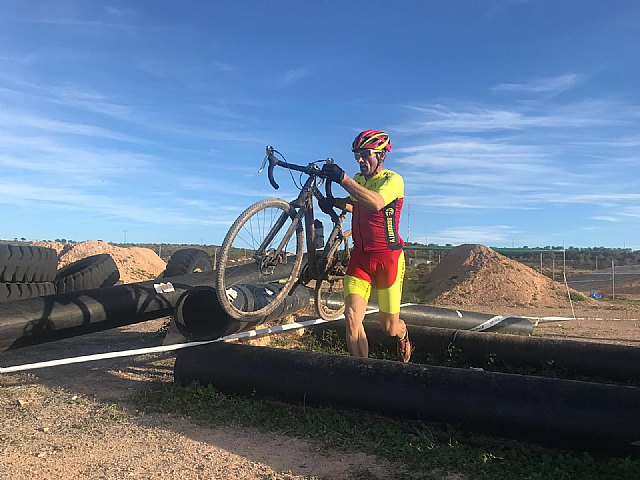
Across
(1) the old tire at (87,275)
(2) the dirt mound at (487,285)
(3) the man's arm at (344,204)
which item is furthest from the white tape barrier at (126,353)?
(2) the dirt mound at (487,285)

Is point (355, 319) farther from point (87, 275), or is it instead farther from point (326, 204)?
point (87, 275)

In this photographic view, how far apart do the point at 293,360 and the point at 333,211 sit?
1.85 metres

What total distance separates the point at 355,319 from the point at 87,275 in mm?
6457

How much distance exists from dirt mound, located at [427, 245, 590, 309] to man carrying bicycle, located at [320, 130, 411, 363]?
13742 mm

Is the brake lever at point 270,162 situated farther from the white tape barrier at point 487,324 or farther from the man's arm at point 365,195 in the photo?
the white tape barrier at point 487,324

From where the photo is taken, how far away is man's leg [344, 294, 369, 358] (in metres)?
5.49

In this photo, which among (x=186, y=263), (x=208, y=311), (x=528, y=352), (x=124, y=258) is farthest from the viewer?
(x=124, y=258)

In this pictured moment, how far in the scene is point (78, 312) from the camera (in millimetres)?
6523

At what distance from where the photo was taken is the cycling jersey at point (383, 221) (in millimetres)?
5555

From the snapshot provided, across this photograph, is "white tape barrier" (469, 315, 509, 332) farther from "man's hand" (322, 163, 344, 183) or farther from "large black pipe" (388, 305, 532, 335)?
"man's hand" (322, 163, 344, 183)

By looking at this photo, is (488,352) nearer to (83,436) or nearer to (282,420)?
(282,420)

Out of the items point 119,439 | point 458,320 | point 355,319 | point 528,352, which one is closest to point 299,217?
point 355,319

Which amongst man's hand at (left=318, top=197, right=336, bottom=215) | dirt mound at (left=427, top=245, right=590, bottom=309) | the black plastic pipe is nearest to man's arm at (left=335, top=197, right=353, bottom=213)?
man's hand at (left=318, top=197, right=336, bottom=215)

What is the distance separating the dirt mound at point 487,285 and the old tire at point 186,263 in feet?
33.3
